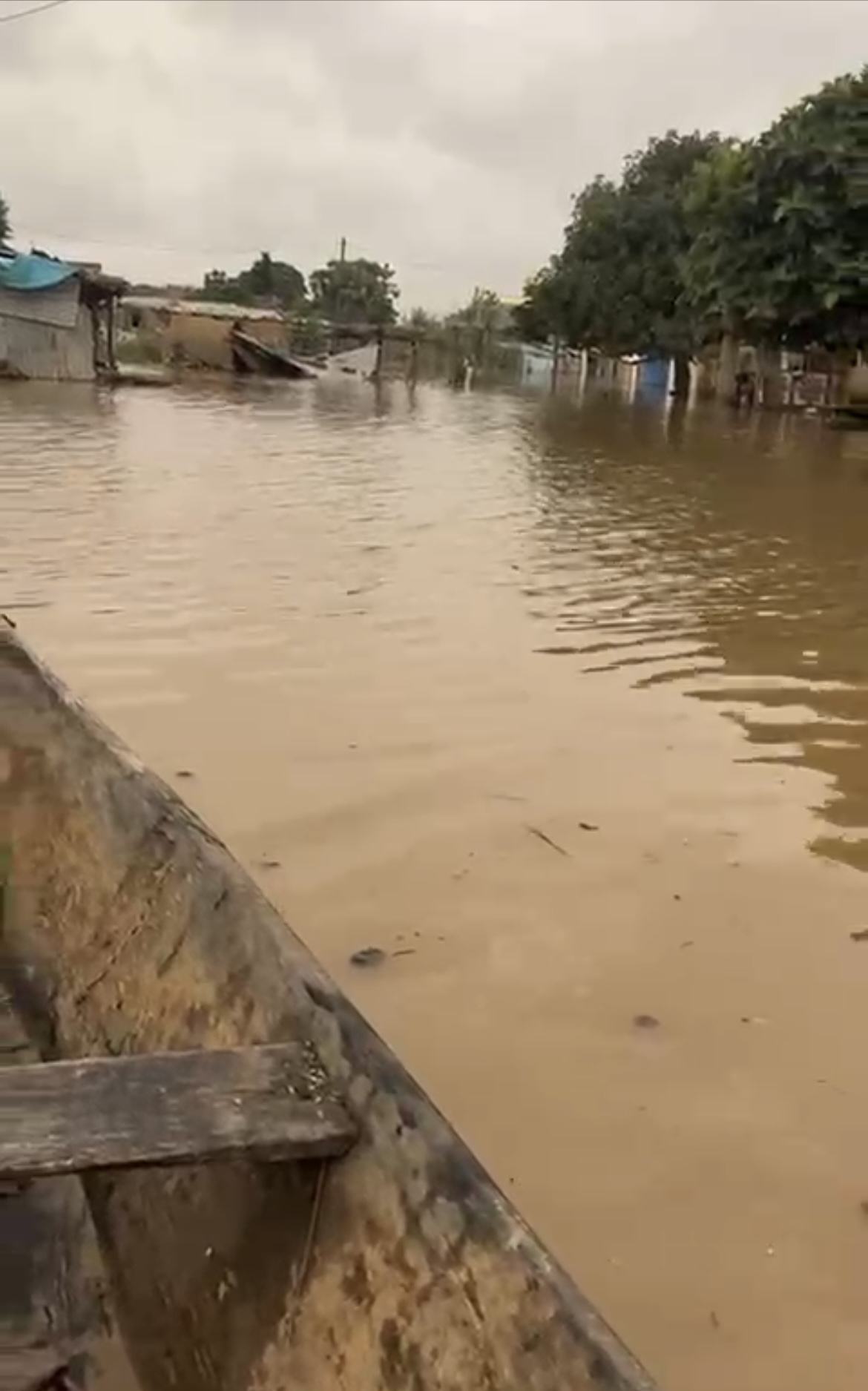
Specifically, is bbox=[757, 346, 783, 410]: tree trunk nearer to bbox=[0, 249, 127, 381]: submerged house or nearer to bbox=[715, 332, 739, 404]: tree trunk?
bbox=[715, 332, 739, 404]: tree trunk

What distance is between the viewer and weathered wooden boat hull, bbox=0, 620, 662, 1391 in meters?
1.43

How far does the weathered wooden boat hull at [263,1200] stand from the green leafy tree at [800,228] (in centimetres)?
2754

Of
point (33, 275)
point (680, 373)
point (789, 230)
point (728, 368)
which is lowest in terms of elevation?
point (680, 373)

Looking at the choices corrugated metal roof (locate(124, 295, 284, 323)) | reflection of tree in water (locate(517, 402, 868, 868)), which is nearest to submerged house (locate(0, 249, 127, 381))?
corrugated metal roof (locate(124, 295, 284, 323))

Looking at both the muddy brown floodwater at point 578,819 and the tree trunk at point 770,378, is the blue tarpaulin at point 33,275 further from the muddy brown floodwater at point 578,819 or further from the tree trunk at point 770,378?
the muddy brown floodwater at point 578,819

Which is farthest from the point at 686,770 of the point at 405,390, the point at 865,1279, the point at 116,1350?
the point at 405,390

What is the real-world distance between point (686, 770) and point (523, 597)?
305 centimetres

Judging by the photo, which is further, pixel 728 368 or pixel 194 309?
pixel 194 309

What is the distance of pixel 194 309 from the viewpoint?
43.8m

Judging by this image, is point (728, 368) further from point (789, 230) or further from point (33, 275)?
point (33, 275)

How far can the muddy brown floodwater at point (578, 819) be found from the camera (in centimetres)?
265

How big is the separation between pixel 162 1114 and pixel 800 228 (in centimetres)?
2942

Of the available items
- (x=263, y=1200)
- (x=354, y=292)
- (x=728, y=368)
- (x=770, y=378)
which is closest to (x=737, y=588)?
(x=263, y=1200)

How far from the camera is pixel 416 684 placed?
6.00 metres
